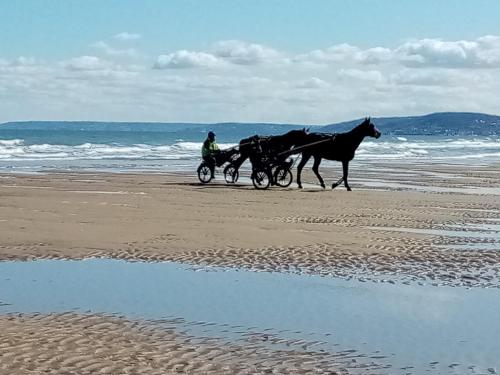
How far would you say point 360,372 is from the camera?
21.6 ft

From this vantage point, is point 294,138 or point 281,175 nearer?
point 294,138

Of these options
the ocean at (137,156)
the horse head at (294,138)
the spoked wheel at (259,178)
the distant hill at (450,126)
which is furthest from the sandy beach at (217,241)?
the distant hill at (450,126)

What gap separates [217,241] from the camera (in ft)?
44.0

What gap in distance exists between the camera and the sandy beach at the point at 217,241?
6910 millimetres

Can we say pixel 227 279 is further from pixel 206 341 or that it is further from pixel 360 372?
pixel 360 372

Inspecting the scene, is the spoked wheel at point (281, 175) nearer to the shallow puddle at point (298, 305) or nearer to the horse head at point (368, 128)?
the horse head at point (368, 128)

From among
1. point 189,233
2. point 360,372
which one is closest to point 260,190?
point 189,233

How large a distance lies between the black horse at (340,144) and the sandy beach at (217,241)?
0.98 metres

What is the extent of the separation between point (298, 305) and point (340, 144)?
50.7ft

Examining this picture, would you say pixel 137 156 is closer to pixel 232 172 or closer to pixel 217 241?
pixel 232 172

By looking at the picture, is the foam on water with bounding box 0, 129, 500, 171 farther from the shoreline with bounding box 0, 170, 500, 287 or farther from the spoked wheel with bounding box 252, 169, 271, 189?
the shoreline with bounding box 0, 170, 500, 287

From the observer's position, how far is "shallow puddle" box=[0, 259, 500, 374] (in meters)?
7.24

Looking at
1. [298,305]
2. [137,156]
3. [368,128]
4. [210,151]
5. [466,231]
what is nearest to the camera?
[298,305]

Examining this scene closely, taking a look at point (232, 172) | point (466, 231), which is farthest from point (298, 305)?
point (232, 172)
